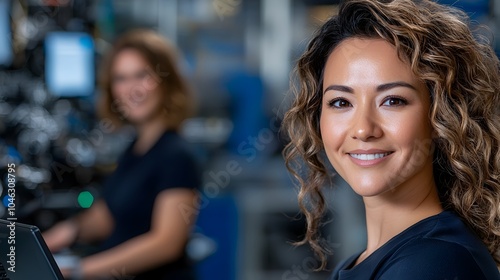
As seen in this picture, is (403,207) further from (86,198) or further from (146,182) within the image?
(86,198)

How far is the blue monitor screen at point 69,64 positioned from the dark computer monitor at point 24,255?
2541 millimetres

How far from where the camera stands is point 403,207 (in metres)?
1.11

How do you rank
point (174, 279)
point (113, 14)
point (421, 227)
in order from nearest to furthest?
point (421, 227)
point (174, 279)
point (113, 14)

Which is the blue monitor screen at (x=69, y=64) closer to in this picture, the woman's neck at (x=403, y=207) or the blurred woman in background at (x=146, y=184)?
the blurred woman in background at (x=146, y=184)

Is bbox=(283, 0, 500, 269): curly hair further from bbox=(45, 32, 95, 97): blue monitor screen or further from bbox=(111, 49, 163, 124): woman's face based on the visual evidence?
bbox=(45, 32, 95, 97): blue monitor screen

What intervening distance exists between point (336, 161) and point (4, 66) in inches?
Result: 101

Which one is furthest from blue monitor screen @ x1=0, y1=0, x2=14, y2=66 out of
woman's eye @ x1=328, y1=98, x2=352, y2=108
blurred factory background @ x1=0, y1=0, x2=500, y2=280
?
woman's eye @ x1=328, y1=98, x2=352, y2=108

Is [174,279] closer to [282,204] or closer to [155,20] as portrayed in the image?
[282,204]

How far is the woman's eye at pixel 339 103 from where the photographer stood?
111 centimetres

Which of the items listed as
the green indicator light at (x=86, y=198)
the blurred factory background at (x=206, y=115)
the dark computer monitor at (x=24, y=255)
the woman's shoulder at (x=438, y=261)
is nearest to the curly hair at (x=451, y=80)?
the woman's shoulder at (x=438, y=261)

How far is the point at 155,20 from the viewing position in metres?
3.73

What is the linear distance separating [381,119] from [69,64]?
2541mm

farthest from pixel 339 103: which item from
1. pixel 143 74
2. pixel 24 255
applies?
pixel 143 74

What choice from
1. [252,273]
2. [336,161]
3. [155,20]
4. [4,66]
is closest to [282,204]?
[252,273]
